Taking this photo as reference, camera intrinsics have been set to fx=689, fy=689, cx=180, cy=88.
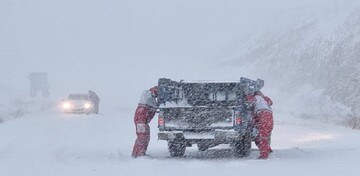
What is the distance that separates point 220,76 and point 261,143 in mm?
85124

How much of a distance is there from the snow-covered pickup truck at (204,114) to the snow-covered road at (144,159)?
17.6 inches

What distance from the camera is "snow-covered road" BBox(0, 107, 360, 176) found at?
41.9 ft

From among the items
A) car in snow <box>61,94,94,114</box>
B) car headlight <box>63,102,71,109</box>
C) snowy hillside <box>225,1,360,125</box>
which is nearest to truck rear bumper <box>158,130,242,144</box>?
car in snow <box>61,94,94,114</box>

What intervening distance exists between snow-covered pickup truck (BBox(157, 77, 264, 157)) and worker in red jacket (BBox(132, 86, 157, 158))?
1.48 feet

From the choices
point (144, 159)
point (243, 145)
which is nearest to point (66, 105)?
point (243, 145)

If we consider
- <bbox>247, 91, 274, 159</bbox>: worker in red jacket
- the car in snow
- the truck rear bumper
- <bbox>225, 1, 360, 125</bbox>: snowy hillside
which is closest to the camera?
the truck rear bumper

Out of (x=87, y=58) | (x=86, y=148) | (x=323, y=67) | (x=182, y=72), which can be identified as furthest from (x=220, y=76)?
(x=86, y=148)

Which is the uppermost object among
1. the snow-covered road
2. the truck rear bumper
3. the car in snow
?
the truck rear bumper

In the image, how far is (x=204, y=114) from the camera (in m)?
15.6

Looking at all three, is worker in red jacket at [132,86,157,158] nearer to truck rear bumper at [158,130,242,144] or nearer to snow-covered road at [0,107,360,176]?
snow-covered road at [0,107,360,176]

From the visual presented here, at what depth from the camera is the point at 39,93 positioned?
98.8 meters

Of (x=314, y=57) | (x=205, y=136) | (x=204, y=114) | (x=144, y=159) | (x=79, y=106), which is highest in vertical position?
(x=314, y=57)

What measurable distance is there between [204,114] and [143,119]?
1632mm

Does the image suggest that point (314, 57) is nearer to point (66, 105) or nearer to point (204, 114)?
point (66, 105)
